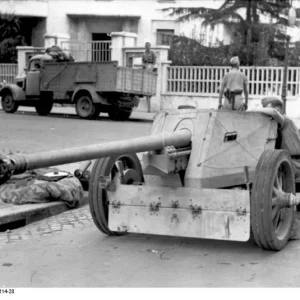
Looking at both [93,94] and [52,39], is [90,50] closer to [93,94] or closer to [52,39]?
[52,39]

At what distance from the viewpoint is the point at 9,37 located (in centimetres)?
3152

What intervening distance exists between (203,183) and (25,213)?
7.12ft

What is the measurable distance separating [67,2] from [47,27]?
1491mm

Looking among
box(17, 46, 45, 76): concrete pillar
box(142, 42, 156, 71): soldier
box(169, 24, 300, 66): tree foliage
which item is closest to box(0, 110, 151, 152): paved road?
box(142, 42, 156, 71): soldier

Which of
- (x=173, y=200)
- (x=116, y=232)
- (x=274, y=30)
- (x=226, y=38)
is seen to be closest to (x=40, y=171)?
(x=116, y=232)

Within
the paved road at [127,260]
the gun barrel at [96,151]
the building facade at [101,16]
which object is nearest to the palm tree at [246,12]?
the building facade at [101,16]

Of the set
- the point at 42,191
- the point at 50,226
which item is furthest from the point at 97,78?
the point at 50,226

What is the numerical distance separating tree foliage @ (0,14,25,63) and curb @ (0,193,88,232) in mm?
22607

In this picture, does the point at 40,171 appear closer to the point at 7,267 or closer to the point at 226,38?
the point at 7,267

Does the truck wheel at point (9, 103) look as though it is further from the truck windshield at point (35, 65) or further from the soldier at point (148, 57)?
the soldier at point (148, 57)

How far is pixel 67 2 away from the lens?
32.0 m

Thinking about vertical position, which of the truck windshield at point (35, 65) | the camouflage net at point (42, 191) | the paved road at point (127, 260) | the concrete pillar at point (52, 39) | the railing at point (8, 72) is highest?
the concrete pillar at point (52, 39)

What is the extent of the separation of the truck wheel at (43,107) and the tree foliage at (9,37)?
8.97 metres

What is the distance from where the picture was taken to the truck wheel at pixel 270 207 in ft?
17.2
